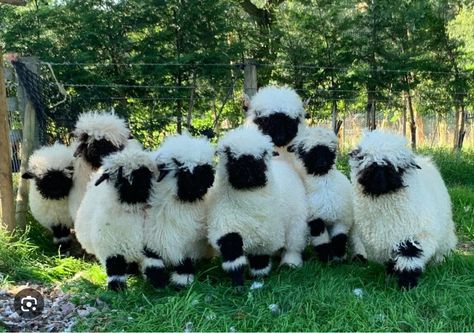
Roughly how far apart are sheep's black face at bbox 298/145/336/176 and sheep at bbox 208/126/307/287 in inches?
23.4

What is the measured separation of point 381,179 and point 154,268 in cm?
235

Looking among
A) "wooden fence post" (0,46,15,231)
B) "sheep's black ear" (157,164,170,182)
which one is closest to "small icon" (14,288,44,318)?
"sheep's black ear" (157,164,170,182)

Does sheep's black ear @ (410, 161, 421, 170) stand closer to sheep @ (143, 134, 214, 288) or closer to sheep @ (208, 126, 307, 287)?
sheep @ (208, 126, 307, 287)

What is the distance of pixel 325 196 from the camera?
251 inches

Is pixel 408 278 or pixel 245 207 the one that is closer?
pixel 408 278

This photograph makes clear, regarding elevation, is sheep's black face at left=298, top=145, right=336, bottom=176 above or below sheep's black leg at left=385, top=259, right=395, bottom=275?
above

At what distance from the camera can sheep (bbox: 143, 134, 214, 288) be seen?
18.1 feet

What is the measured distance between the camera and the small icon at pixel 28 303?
207 inches

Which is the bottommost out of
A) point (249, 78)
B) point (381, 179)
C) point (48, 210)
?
point (48, 210)

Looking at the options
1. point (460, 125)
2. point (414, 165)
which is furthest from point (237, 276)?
point (460, 125)

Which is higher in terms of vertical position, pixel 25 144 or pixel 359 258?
pixel 25 144

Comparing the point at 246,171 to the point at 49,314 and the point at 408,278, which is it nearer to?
the point at 408,278

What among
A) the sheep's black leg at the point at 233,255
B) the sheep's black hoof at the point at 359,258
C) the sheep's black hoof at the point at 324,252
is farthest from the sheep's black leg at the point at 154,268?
the sheep's black hoof at the point at 359,258

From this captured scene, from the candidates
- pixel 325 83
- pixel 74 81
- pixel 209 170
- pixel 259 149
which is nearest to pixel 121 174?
pixel 209 170
